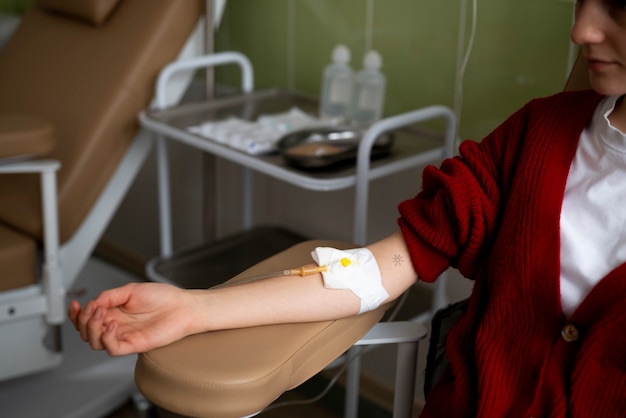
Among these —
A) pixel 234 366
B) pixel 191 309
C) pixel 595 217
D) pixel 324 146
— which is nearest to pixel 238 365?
pixel 234 366

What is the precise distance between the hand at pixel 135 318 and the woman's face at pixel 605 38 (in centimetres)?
57

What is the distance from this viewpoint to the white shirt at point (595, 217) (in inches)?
40.3

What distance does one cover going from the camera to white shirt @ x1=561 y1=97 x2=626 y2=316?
102 centimetres

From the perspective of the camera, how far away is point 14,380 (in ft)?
6.88

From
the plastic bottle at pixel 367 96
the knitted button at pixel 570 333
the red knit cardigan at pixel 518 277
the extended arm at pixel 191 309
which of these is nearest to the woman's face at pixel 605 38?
the red knit cardigan at pixel 518 277

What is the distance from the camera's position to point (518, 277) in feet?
3.47

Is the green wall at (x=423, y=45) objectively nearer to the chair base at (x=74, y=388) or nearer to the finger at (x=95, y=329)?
the chair base at (x=74, y=388)

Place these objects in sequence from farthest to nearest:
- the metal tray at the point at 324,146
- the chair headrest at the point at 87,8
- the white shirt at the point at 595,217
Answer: the chair headrest at the point at 87,8
the metal tray at the point at 324,146
the white shirt at the point at 595,217

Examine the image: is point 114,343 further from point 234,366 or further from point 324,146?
point 324,146

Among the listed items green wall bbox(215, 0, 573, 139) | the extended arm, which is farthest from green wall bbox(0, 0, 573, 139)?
the extended arm

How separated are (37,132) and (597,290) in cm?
121

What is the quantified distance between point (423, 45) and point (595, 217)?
3.11 feet

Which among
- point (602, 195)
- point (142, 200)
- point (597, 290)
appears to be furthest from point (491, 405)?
point (142, 200)

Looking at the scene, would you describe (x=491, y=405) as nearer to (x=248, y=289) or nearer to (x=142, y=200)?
(x=248, y=289)
